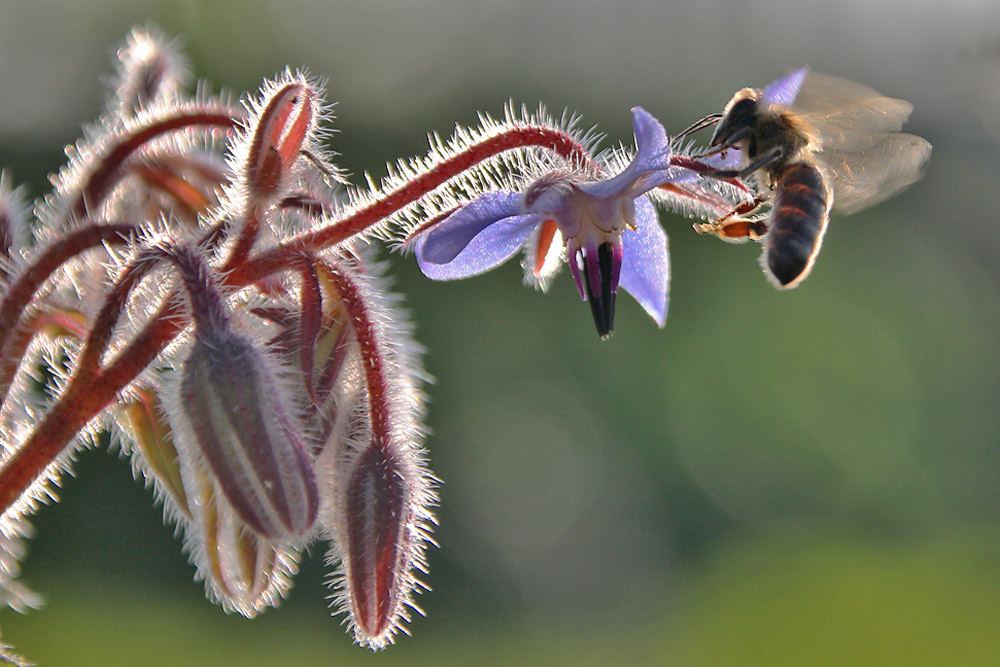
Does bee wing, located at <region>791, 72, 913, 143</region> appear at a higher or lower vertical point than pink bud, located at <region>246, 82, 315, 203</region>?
higher

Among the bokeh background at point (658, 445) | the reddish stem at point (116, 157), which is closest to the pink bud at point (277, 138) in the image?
the reddish stem at point (116, 157)

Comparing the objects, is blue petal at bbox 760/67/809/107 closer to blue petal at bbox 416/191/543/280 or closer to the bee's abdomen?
the bee's abdomen

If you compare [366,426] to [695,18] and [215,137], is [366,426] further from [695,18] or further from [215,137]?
[695,18]

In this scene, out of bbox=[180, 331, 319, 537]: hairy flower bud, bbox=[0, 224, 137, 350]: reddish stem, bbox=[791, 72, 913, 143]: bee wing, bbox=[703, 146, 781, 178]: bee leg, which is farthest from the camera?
bbox=[791, 72, 913, 143]: bee wing

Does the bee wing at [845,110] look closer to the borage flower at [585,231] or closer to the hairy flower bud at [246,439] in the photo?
the borage flower at [585,231]

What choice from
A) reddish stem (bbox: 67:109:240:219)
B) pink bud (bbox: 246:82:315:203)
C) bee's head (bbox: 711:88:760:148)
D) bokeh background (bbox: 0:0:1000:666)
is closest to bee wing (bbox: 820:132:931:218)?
bee's head (bbox: 711:88:760:148)

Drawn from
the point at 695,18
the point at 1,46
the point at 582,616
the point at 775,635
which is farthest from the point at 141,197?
the point at 695,18
